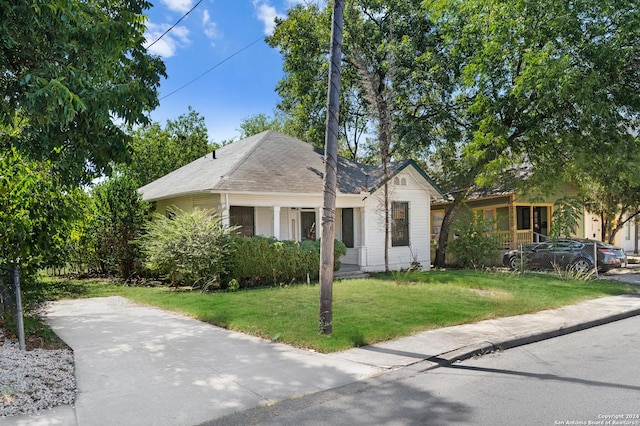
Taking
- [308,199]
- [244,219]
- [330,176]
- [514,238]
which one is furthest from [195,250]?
[514,238]

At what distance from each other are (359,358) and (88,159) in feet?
15.5

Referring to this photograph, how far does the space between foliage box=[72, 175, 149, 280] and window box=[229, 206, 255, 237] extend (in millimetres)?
2933

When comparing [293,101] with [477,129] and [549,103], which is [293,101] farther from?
[549,103]

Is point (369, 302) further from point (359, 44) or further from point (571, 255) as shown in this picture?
point (359, 44)

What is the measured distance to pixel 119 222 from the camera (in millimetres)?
15430

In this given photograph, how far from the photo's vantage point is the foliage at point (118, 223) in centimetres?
1554

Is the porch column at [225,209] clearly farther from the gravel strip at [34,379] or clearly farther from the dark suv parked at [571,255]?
the dark suv parked at [571,255]

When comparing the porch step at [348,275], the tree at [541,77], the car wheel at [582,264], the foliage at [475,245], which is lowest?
the porch step at [348,275]

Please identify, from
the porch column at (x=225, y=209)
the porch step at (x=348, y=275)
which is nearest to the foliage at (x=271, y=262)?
the porch step at (x=348, y=275)

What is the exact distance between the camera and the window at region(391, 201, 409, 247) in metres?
18.1

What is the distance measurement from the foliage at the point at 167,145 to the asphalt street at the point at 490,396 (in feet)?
81.3

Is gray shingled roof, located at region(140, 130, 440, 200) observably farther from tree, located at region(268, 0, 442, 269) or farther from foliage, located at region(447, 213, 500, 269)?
foliage, located at region(447, 213, 500, 269)

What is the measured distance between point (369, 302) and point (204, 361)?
15.4 feet

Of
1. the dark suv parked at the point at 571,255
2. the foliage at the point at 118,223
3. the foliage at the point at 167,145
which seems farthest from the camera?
the foliage at the point at 167,145
